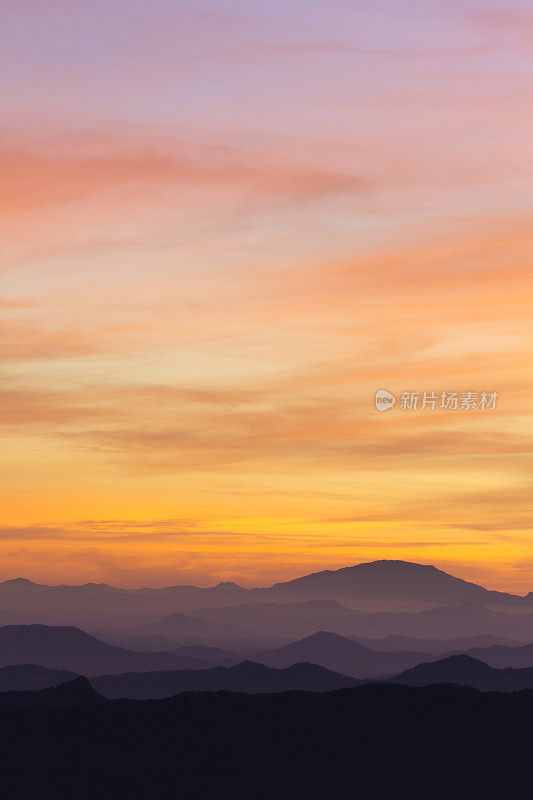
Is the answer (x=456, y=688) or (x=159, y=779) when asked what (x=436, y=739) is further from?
(x=159, y=779)

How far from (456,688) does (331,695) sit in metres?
20.3

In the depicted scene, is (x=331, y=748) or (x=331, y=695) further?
(x=331, y=695)

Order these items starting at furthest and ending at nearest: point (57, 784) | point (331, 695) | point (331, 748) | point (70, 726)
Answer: point (331, 695), point (331, 748), point (70, 726), point (57, 784)

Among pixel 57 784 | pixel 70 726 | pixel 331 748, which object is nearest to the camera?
pixel 57 784

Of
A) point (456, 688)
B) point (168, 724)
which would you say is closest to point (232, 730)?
point (168, 724)

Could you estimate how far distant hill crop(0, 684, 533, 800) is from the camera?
129 m

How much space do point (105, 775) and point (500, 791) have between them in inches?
2007

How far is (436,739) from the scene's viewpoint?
507 ft

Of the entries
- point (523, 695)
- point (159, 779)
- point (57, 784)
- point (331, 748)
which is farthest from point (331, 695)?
point (57, 784)

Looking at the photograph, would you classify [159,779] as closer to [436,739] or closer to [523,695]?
[436,739]

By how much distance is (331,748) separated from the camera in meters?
149

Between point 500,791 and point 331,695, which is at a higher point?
point 331,695

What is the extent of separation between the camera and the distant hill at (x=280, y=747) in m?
129

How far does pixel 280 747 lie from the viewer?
483 feet
